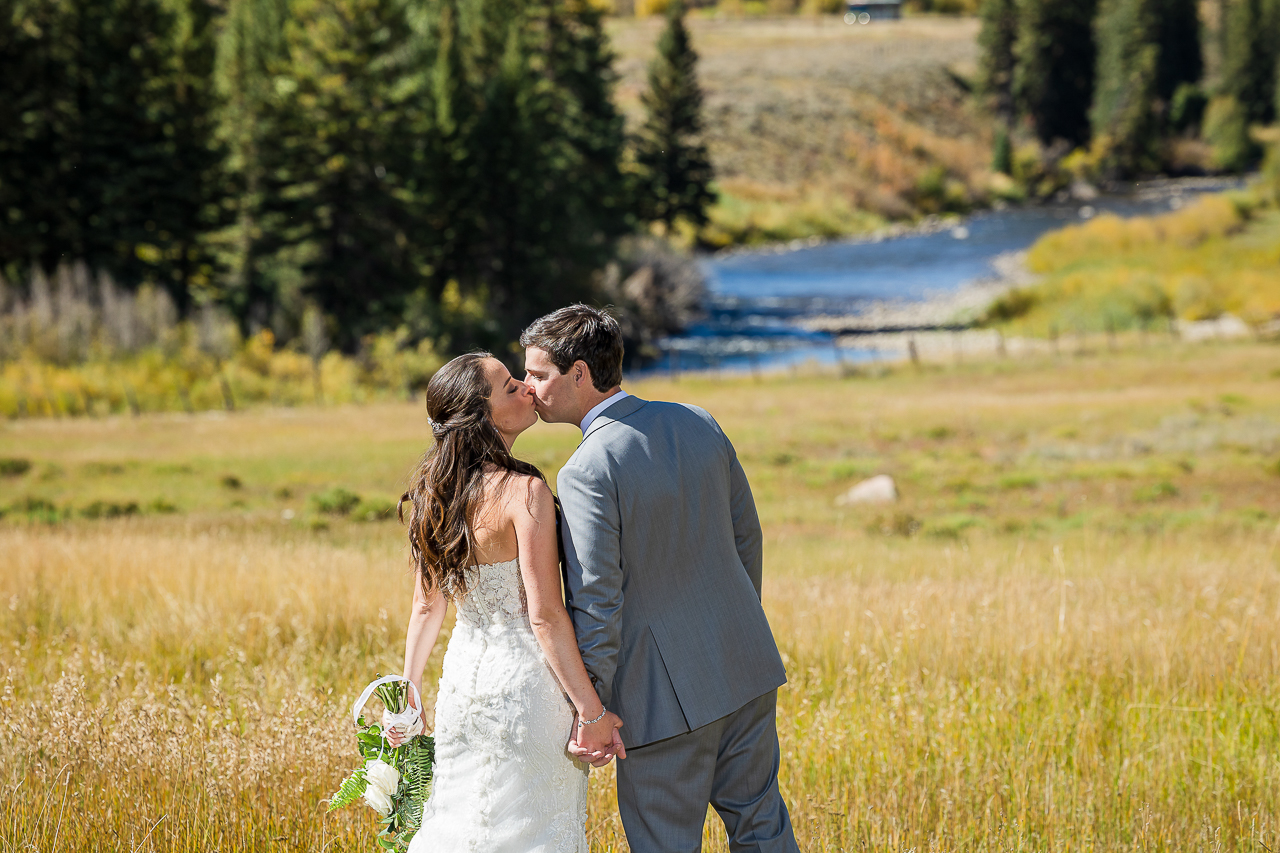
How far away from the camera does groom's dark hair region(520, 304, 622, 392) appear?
313 centimetres

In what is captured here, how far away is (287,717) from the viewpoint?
4406 mm

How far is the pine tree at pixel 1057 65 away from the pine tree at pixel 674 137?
2200 centimetres

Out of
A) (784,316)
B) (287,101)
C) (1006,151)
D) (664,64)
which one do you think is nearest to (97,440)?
(287,101)

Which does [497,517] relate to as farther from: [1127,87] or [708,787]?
[1127,87]

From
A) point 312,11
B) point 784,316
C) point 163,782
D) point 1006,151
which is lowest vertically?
point 784,316

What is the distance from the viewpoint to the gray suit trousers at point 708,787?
322 centimetres

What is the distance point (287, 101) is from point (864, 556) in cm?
2925

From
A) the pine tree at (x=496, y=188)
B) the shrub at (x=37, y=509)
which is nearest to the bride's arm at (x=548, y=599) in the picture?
the shrub at (x=37, y=509)

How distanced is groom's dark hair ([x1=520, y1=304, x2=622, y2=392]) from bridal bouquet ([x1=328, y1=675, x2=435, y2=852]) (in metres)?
1.15

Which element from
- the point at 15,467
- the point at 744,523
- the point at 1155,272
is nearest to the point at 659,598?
the point at 744,523

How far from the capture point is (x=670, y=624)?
326cm

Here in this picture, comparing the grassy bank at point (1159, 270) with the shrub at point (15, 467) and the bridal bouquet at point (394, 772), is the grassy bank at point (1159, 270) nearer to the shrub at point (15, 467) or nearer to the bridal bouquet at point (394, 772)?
the shrub at point (15, 467)

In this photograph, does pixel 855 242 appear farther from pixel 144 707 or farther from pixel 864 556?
pixel 144 707

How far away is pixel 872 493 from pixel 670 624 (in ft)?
49.8
